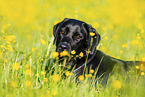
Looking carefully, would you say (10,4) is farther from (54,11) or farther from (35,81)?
(35,81)

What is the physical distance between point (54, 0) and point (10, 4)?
2.41 metres

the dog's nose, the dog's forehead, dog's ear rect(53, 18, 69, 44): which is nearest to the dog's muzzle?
the dog's nose

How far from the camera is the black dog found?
14.0 feet

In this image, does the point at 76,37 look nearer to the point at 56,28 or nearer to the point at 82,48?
the point at 82,48

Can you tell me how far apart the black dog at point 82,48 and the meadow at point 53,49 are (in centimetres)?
25

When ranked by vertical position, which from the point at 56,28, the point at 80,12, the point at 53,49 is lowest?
the point at 53,49

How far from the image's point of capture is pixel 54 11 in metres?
9.33

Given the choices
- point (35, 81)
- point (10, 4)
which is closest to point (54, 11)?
point (10, 4)

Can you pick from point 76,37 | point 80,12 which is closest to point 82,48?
point 76,37

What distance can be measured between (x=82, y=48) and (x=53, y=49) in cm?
83

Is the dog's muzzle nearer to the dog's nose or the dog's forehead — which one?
the dog's nose

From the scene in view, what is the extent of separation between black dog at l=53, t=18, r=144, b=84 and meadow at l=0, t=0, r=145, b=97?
10.0 inches

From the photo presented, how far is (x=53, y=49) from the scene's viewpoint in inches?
195

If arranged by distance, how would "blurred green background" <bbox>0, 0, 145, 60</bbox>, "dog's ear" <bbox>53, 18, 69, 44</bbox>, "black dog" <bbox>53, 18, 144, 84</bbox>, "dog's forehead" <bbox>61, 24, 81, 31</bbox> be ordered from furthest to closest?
"blurred green background" <bbox>0, 0, 145, 60</bbox>
"dog's ear" <bbox>53, 18, 69, 44</bbox>
"dog's forehead" <bbox>61, 24, 81, 31</bbox>
"black dog" <bbox>53, 18, 144, 84</bbox>
